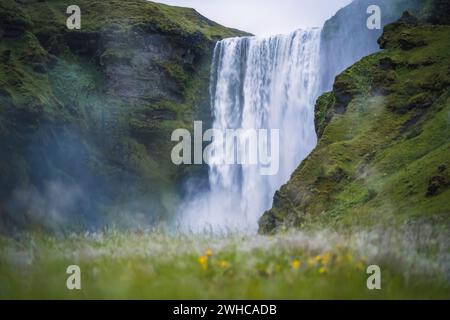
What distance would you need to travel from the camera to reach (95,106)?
2544 inches

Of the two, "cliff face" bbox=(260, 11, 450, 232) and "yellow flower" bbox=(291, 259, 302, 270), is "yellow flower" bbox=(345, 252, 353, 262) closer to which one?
"yellow flower" bbox=(291, 259, 302, 270)

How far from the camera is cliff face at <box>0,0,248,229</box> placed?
171ft

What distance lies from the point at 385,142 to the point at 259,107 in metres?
35.6

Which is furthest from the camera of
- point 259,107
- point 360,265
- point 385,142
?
point 259,107

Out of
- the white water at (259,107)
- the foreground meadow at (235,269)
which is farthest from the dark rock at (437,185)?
the white water at (259,107)

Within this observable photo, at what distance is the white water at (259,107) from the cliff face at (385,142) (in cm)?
2095

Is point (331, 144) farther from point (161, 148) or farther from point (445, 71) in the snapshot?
→ point (161, 148)

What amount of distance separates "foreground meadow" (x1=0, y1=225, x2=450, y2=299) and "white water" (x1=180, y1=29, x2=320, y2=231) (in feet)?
145

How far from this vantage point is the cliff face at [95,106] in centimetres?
5209

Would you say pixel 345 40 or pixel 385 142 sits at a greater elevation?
pixel 345 40

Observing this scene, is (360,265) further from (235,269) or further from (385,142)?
(385,142)

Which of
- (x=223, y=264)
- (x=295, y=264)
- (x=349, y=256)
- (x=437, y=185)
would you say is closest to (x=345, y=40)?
(x=437, y=185)

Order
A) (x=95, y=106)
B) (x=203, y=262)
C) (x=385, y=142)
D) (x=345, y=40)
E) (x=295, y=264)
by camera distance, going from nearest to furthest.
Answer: (x=295, y=264) → (x=203, y=262) → (x=385, y=142) → (x=345, y=40) → (x=95, y=106)

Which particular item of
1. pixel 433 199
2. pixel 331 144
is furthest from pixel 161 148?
pixel 433 199
